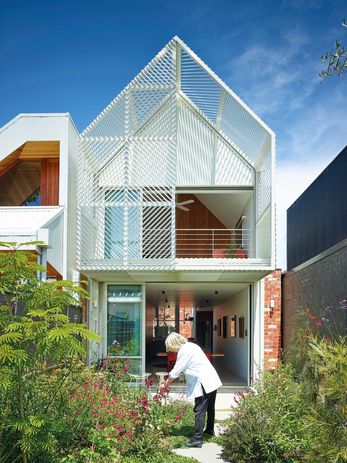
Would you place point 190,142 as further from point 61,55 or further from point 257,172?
point 61,55

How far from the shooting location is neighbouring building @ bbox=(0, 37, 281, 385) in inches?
560

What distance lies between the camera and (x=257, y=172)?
1636 centimetres

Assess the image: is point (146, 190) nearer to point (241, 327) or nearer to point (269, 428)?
point (241, 327)

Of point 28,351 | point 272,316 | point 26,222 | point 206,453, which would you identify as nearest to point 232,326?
point 272,316

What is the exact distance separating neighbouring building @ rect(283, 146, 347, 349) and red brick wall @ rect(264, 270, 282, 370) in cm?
26

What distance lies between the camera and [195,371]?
25.8ft

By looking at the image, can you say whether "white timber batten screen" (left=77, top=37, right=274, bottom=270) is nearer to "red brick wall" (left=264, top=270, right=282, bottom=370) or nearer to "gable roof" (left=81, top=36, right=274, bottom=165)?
"gable roof" (left=81, top=36, right=274, bottom=165)

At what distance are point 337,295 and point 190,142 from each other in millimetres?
7686

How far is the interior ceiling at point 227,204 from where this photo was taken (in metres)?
17.2

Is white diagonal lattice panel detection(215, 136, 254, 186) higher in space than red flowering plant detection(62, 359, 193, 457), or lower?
higher

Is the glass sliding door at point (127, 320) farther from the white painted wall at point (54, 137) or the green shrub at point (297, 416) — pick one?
the green shrub at point (297, 416)

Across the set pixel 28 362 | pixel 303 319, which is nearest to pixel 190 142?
pixel 303 319

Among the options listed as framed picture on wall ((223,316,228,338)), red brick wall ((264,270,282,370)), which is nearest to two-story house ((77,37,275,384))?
red brick wall ((264,270,282,370))

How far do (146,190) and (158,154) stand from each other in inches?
47.2
